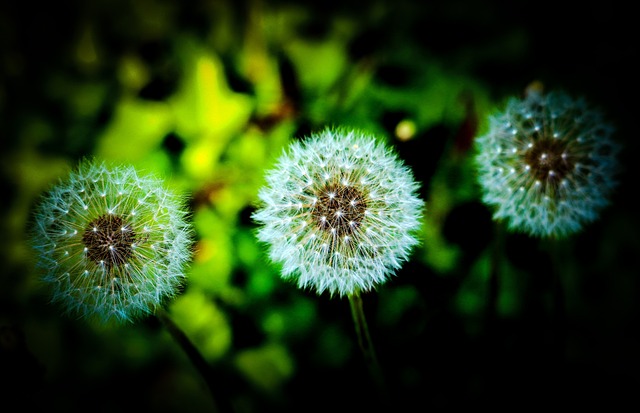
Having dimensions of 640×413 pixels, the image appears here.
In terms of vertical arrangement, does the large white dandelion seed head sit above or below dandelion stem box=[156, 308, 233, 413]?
above

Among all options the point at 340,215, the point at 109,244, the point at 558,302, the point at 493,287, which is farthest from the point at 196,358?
the point at 558,302

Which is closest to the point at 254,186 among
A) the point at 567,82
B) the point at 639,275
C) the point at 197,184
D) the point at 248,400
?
the point at 197,184

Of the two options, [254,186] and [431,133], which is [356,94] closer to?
[431,133]

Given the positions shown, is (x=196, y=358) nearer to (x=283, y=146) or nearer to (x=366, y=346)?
(x=366, y=346)

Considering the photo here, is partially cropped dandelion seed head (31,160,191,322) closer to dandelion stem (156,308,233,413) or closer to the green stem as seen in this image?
dandelion stem (156,308,233,413)

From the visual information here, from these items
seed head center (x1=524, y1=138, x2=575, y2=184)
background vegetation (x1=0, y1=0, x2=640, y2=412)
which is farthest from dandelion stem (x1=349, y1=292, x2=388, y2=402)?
seed head center (x1=524, y1=138, x2=575, y2=184)

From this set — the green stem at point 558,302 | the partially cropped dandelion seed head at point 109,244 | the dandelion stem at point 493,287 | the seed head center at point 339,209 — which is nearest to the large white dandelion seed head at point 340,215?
the seed head center at point 339,209
